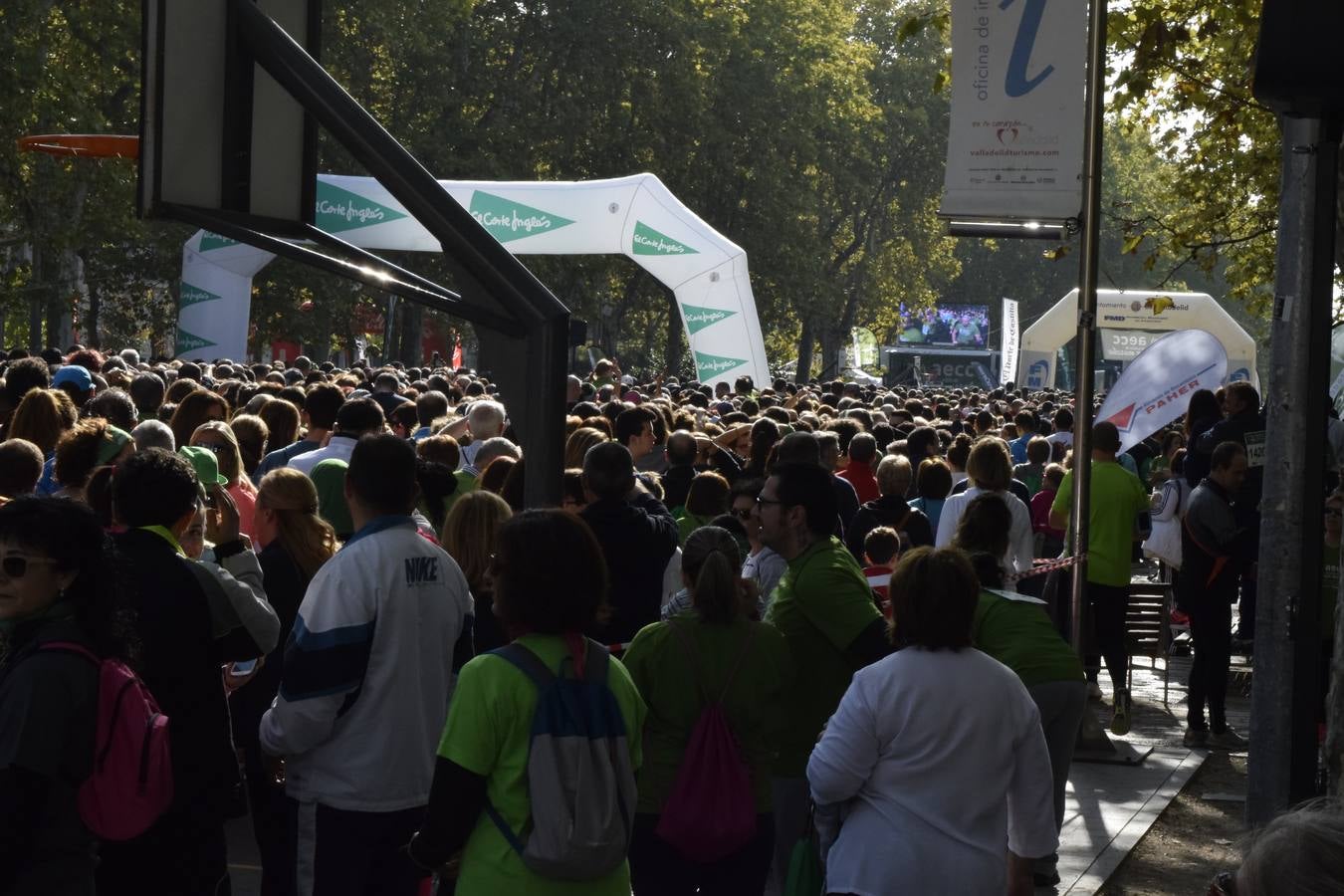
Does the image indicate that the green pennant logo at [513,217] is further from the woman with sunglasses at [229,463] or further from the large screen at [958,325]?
the large screen at [958,325]

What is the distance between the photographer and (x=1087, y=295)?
32.7ft

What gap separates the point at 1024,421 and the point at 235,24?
46.2 feet

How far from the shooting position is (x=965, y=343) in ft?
291

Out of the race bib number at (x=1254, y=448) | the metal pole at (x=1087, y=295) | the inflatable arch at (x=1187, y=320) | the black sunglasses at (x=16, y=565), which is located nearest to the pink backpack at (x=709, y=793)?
the black sunglasses at (x=16, y=565)

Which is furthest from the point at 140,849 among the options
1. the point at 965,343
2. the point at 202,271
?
the point at 965,343

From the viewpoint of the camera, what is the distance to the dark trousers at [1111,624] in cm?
1138

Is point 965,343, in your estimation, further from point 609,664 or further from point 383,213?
point 609,664

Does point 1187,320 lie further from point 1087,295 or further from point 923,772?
point 923,772

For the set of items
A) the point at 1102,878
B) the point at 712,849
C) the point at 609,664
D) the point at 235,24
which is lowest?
the point at 1102,878

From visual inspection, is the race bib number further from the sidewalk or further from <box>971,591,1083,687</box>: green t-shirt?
<box>971,591,1083,687</box>: green t-shirt

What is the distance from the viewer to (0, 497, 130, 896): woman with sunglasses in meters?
3.53

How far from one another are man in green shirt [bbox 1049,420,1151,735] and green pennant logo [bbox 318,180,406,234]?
13440 millimetres

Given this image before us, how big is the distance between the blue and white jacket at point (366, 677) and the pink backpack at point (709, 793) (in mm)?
700

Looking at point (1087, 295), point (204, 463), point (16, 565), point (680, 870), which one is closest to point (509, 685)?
point (16, 565)
